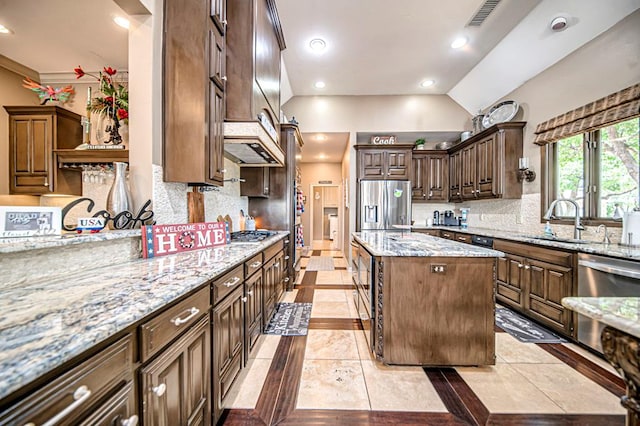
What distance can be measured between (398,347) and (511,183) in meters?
3.20

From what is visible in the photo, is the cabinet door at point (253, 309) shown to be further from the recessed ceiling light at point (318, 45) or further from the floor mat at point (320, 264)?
the recessed ceiling light at point (318, 45)

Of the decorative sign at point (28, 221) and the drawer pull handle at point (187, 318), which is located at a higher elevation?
the decorative sign at point (28, 221)

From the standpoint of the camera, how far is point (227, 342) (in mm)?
1403

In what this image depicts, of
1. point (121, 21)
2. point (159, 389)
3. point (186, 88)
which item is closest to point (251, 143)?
point (186, 88)

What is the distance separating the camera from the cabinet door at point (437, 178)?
4.88 metres

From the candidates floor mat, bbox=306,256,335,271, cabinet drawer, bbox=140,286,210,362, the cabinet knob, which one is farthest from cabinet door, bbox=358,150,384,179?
the cabinet knob

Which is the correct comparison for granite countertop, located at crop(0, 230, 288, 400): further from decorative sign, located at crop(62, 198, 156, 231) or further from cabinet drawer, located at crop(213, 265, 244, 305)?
decorative sign, located at crop(62, 198, 156, 231)

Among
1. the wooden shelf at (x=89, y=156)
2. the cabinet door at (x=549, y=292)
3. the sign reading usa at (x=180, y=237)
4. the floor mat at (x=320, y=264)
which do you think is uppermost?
the wooden shelf at (x=89, y=156)

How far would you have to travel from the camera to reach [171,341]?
0.91 meters

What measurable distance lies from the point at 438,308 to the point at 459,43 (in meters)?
3.50

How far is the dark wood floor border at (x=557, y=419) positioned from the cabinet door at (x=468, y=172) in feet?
10.7

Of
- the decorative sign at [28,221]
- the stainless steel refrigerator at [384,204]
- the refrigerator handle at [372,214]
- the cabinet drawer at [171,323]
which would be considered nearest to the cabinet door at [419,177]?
the stainless steel refrigerator at [384,204]

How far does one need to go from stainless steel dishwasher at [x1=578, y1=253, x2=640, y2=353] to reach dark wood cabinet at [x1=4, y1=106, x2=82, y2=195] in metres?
4.48

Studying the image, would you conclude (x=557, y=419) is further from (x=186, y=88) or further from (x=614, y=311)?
(x=186, y=88)
